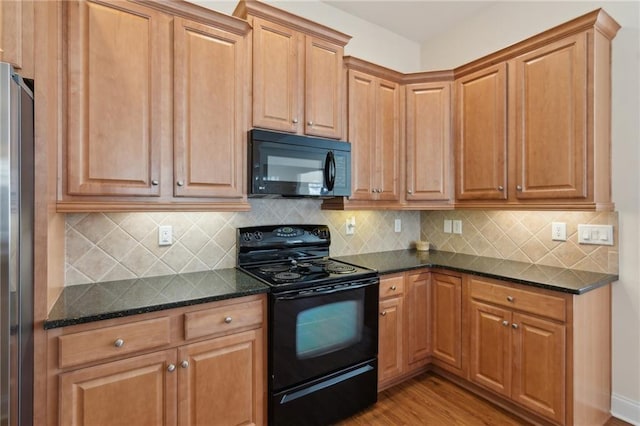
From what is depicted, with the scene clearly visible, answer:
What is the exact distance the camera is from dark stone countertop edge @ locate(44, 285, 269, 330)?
131 centimetres

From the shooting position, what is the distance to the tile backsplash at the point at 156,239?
1840 mm

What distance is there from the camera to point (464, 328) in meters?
2.40

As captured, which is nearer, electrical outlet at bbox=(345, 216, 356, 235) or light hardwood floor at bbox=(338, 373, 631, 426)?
light hardwood floor at bbox=(338, 373, 631, 426)

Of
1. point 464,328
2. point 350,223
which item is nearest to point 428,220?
point 350,223

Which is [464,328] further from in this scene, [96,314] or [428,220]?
[96,314]

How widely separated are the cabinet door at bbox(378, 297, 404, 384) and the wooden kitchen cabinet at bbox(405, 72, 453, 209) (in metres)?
0.88

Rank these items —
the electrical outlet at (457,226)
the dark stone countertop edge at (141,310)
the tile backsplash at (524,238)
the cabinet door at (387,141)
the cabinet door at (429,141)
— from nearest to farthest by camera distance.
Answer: the dark stone countertop edge at (141,310) → the tile backsplash at (524,238) → the cabinet door at (387,141) → the cabinet door at (429,141) → the electrical outlet at (457,226)

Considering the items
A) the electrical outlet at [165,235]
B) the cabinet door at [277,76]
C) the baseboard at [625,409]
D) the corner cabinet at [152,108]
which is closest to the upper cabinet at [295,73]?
the cabinet door at [277,76]

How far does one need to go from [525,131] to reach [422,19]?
1.52m

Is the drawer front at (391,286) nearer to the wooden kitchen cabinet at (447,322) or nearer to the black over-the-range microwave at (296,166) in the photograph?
the wooden kitchen cabinet at (447,322)

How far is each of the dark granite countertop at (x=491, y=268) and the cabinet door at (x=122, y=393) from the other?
1.43 m

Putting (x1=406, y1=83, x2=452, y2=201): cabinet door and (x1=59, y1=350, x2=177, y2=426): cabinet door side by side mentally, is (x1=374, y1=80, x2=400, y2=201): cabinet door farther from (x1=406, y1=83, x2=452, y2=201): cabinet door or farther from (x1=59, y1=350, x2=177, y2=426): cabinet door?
(x1=59, y1=350, x2=177, y2=426): cabinet door

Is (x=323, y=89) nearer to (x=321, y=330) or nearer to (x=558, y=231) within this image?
(x=321, y=330)

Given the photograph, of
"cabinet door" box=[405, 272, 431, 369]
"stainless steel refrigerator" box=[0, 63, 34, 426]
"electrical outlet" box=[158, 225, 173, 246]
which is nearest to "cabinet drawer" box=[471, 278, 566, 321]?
"cabinet door" box=[405, 272, 431, 369]
